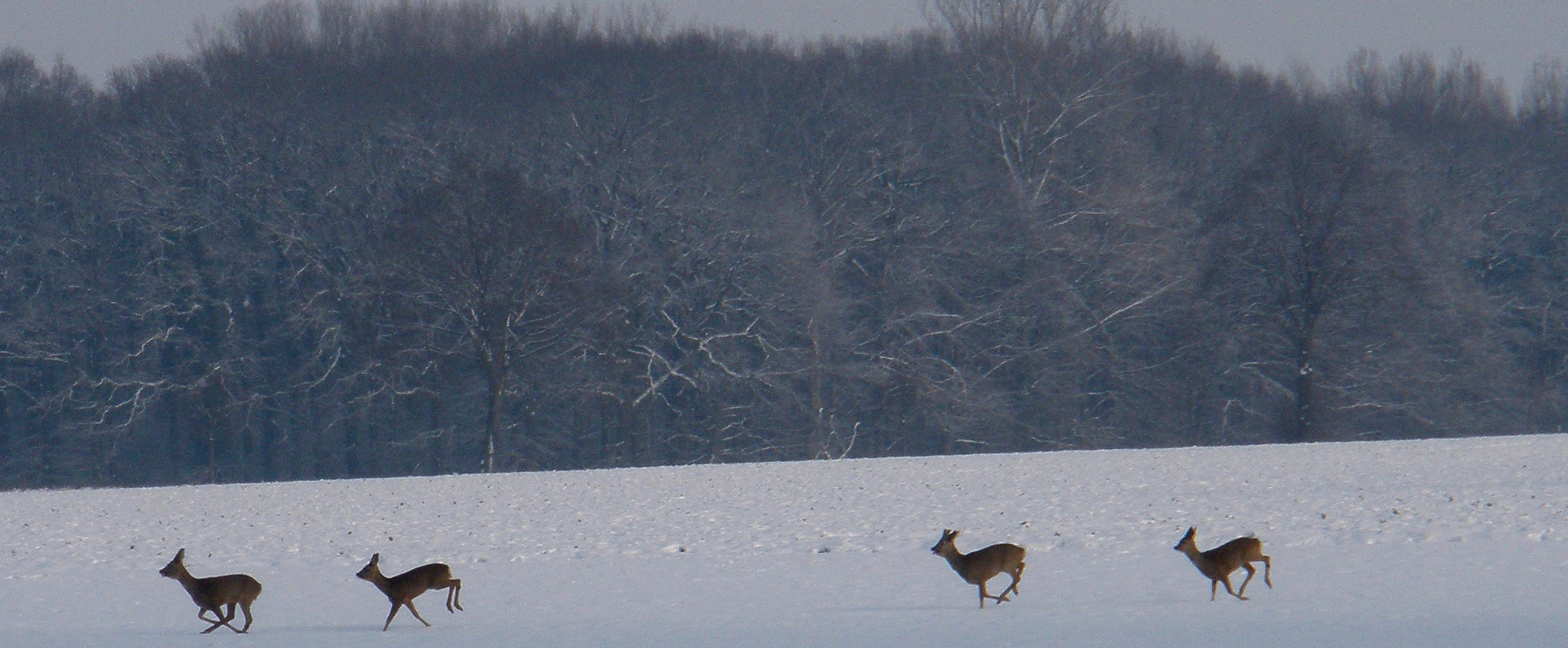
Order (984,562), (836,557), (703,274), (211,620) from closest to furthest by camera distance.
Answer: (211,620), (984,562), (836,557), (703,274)

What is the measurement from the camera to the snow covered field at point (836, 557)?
1076 cm

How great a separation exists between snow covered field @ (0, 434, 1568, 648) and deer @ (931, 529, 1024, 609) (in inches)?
12.2

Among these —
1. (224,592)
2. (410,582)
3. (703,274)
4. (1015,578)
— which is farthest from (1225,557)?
(703,274)

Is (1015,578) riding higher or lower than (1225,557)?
lower

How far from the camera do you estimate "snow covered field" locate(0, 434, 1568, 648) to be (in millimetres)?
10758

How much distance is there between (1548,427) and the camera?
167 ft

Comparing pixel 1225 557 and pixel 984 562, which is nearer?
pixel 1225 557

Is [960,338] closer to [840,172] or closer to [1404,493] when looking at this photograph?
[840,172]

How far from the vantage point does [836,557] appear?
15.3 metres

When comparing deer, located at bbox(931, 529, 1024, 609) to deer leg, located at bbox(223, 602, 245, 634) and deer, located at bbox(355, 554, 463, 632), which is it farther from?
deer leg, located at bbox(223, 602, 245, 634)

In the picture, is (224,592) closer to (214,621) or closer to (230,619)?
(230,619)

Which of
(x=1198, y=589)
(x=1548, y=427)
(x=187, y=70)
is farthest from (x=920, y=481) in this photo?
(x=187, y=70)

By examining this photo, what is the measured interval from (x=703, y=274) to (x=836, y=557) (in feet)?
102

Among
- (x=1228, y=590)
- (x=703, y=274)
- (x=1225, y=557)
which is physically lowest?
(x=1228, y=590)
